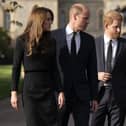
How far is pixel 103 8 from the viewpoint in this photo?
296 feet

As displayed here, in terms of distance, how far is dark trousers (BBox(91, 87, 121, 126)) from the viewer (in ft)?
25.5

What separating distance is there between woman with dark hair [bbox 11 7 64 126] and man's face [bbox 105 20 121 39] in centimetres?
108

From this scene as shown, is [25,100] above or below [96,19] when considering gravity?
above

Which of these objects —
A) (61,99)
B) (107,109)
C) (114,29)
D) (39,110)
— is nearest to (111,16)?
(114,29)

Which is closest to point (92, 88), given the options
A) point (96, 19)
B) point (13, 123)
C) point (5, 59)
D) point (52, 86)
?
point (52, 86)

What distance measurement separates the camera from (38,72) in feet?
22.0

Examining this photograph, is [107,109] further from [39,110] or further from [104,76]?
[39,110]

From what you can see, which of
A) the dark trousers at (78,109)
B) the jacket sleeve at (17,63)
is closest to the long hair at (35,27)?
the jacket sleeve at (17,63)

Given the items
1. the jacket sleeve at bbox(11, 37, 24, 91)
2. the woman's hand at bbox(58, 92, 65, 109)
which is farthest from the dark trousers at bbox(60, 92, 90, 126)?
the jacket sleeve at bbox(11, 37, 24, 91)

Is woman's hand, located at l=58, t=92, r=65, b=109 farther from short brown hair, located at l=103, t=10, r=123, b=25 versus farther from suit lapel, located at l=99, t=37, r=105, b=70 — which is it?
short brown hair, located at l=103, t=10, r=123, b=25

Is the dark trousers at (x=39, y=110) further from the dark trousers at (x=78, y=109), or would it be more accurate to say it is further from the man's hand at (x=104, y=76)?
the man's hand at (x=104, y=76)

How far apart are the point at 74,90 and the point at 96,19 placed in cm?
8321

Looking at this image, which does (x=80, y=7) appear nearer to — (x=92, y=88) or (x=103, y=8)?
(x=92, y=88)

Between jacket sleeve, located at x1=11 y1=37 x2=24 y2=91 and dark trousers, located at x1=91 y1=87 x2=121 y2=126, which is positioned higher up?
jacket sleeve, located at x1=11 y1=37 x2=24 y2=91
